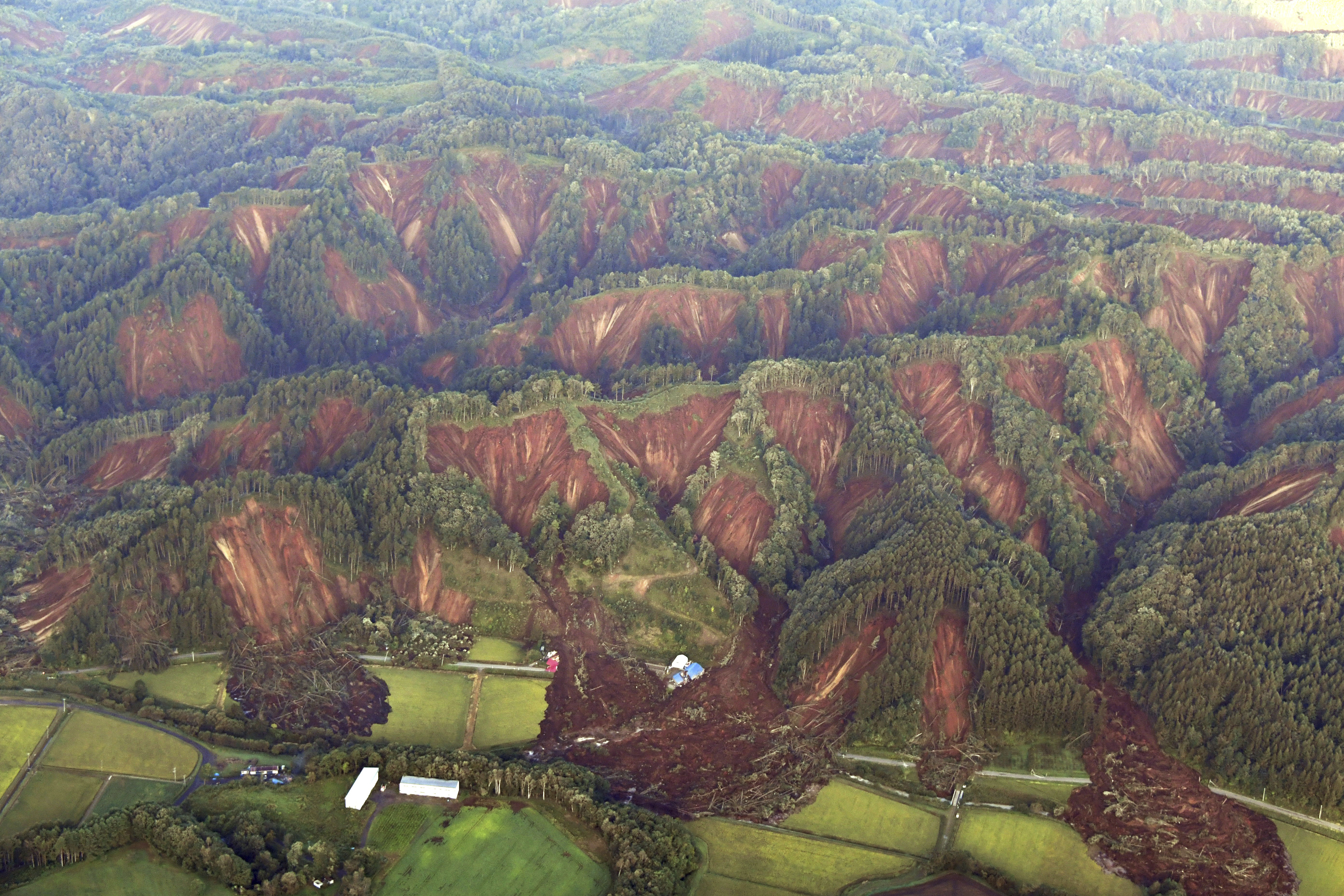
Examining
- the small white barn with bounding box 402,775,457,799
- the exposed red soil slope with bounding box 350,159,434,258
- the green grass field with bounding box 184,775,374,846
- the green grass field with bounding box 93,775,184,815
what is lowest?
the green grass field with bounding box 93,775,184,815

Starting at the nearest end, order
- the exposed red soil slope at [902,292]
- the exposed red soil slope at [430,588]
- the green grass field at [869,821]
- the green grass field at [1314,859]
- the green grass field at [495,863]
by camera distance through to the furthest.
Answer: the green grass field at [495,863]
the green grass field at [1314,859]
the green grass field at [869,821]
the exposed red soil slope at [430,588]
the exposed red soil slope at [902,292]

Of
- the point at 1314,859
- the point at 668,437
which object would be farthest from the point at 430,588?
the point at 1314,859

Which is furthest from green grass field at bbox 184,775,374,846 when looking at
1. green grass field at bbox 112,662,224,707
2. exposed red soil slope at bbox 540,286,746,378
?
exposed red soil slope at bbox 540,286,746,378

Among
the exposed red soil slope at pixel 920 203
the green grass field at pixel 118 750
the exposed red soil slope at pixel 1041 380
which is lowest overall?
the green grass field at pixel 118 750

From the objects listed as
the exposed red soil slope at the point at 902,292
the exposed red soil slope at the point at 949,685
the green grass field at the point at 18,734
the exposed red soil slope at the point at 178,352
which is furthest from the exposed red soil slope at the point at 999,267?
the green grass field at the point at 18,734

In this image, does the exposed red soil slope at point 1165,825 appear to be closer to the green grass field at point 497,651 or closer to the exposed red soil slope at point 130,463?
the green grass field at point 497,651

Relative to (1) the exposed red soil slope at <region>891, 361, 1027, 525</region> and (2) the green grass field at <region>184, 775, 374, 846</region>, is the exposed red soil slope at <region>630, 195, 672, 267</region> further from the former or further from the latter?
(2) the green grass field at <region>184, 775, 374, 846</region>
